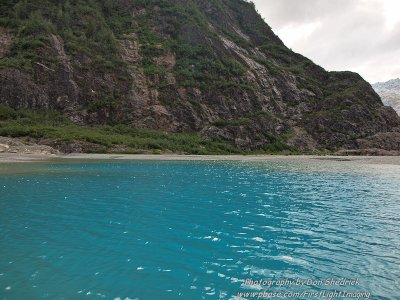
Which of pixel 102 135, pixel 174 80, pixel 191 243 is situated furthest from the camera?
pixel 174 80

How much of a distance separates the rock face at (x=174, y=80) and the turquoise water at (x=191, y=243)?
231 feet

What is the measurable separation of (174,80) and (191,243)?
96768mm

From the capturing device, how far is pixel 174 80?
107 metres

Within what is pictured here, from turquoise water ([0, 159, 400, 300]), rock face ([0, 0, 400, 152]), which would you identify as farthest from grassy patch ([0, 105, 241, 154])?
turquoise water ([0, 159, 400, 300])

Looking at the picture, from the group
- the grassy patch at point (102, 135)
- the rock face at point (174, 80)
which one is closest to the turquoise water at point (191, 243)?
the grassy patch at point (102, 135)

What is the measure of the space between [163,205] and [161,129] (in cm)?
7420

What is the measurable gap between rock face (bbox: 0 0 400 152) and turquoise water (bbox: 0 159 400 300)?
70288mm

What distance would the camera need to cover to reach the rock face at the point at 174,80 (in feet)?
298

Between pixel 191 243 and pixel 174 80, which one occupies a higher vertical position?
pixel 174 80

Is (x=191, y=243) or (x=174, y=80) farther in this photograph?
(x=174, y=80)

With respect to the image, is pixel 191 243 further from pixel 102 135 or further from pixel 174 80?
pixel 174 80

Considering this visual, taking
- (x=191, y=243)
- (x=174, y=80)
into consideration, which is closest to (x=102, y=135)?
(x=174, y=80)

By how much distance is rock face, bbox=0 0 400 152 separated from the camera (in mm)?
90812

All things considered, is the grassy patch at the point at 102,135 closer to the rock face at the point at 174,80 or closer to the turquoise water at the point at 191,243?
the rock face at the point at 174,80
